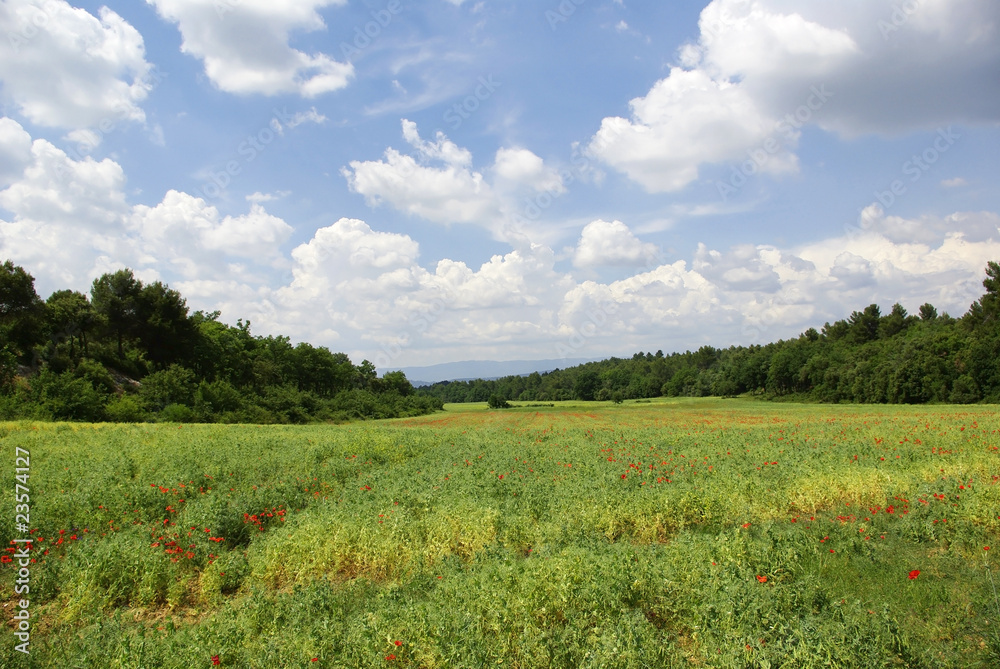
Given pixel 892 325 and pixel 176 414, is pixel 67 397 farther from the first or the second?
pixel 892 325

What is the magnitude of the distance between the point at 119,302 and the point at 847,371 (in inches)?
3918

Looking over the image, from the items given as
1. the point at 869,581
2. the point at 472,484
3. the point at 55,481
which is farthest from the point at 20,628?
the point at 869,581

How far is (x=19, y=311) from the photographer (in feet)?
126

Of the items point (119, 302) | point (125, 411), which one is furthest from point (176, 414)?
point (119, 302)

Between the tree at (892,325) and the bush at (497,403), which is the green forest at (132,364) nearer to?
the bush at (497,403)

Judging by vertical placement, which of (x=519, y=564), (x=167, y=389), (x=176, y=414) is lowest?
(x=519, y=564)

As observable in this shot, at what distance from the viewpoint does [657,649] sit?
470cm

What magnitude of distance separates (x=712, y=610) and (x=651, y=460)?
9.01m

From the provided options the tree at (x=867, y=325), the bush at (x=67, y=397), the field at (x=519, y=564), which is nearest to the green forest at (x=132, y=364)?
the bush at (x=67, y=397)

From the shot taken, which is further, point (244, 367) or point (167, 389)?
point (244, 367)

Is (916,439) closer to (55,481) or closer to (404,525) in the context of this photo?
(404,525)

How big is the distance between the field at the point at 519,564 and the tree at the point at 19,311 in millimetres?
34787

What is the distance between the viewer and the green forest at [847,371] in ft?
213

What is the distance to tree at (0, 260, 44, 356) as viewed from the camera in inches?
1469
